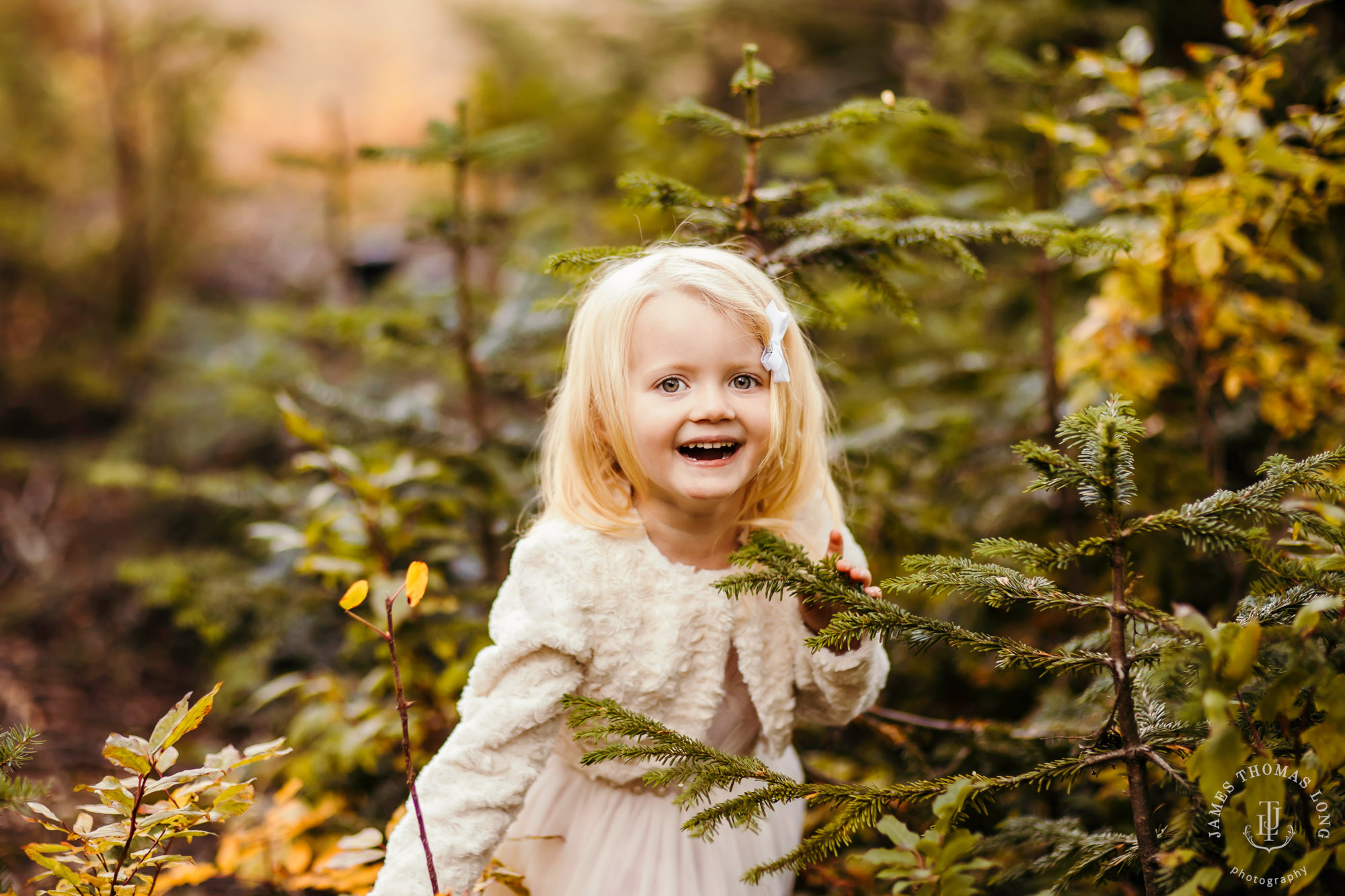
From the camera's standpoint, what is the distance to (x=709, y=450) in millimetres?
1403

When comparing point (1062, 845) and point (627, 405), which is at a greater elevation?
point (627, 405)

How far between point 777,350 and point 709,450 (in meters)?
0.21

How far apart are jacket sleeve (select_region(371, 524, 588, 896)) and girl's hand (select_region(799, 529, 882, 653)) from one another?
1.26ft

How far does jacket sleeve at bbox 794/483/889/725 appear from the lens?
55.4 inches

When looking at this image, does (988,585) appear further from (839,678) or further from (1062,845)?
(1062,845)

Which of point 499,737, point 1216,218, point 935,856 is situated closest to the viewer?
point 935,856

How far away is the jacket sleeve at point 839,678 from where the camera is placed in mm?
1406

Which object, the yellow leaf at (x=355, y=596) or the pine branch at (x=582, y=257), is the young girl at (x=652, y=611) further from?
the yellow leaf at (x=355, y=596)

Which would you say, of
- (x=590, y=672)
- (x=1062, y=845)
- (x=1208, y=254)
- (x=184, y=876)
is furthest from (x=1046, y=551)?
(x=184, y=876)

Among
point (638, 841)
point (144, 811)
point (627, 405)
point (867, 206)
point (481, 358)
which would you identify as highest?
point (867, 206)

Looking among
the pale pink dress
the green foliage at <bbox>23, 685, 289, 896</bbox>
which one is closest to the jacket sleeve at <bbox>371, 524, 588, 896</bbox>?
the pale pink dress

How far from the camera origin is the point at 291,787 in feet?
5.79

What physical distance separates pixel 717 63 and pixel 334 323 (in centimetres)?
470

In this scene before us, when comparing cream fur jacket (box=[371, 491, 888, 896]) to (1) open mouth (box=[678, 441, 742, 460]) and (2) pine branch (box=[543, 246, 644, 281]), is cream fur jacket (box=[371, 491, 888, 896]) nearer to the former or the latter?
(1) open mouth (box=[678, 441, 742, 460])
